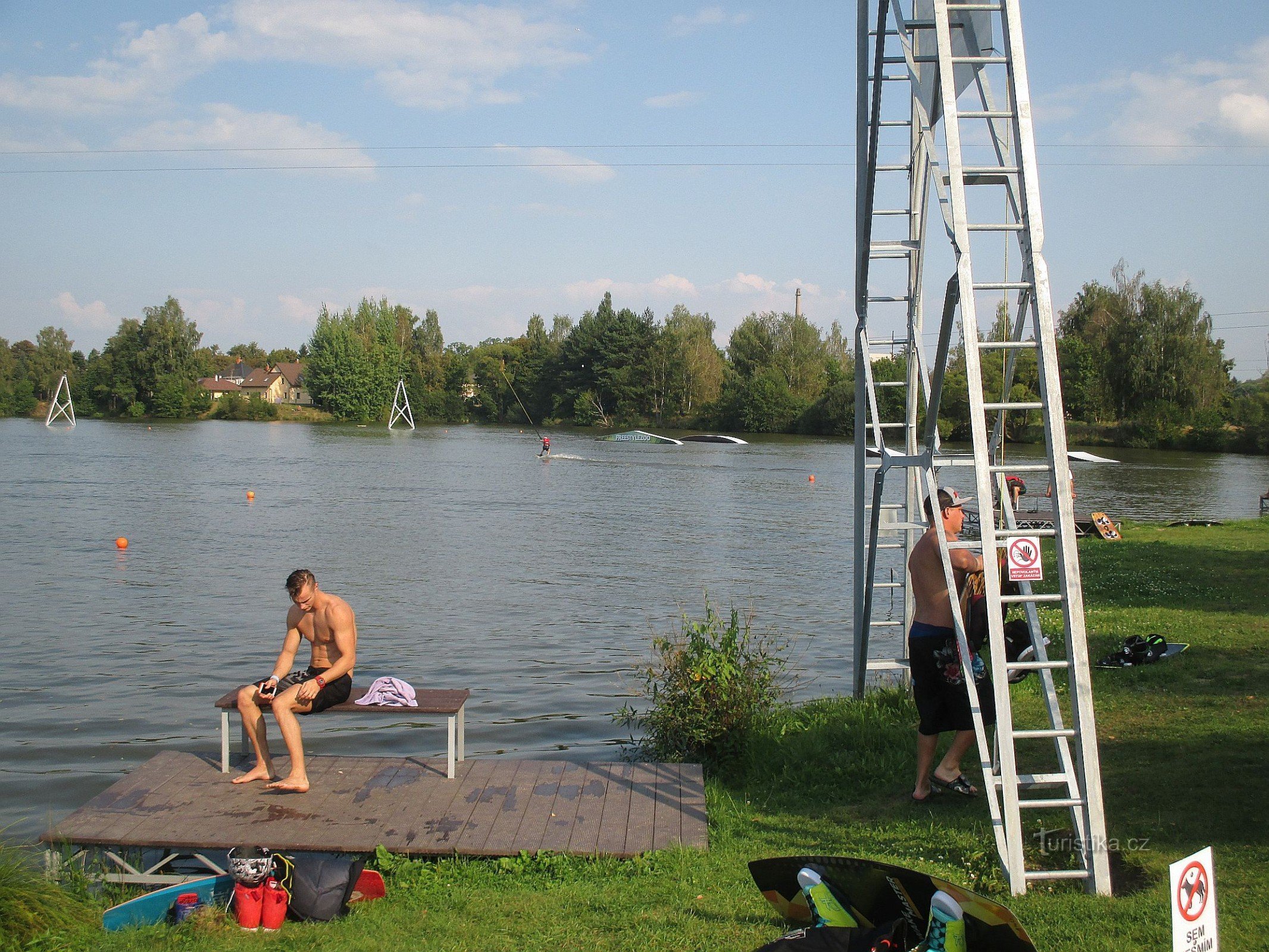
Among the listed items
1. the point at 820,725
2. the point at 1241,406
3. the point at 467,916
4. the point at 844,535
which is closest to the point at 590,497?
the point at 844,535

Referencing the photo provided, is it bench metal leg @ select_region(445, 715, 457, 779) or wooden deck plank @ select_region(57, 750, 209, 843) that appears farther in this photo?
bench metal leg @ select_region(445, 715, 457, 779)

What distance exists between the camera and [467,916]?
5.83 meters

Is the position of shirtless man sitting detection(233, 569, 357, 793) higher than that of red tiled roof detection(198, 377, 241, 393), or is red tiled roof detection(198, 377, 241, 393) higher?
red tiled roof detection(198, 377, 241, 393)

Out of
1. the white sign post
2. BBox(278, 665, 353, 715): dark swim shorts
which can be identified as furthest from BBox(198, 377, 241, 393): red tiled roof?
the white sign post

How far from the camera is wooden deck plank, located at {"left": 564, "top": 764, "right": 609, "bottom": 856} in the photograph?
22.1 feet

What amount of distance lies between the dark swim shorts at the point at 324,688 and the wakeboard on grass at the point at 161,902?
6.06ft

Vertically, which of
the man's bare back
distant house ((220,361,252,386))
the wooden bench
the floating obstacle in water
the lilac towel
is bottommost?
the wooden bench

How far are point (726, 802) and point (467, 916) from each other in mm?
2673

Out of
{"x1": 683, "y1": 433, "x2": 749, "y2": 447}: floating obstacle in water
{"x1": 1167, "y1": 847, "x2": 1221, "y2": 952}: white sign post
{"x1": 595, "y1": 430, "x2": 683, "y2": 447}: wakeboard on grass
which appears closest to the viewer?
{"x1": 1167, "y1": 847, "x2": 1221, "y2": 952}: white sign post

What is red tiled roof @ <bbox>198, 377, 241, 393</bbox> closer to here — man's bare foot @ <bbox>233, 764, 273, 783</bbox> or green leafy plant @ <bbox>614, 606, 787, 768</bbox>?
green leafy plant @ <bbox>614, 606, 787, 768</bbox>

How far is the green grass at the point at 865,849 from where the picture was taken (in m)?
5.30

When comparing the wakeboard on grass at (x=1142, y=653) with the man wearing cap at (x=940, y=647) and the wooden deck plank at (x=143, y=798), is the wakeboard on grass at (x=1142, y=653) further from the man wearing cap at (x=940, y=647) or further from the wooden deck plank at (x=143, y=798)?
the wooden deck plank at (x=143, y=798)

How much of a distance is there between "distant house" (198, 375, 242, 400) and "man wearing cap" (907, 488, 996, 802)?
469 ft

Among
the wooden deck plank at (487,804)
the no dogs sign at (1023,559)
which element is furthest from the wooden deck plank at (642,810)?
the no dogs sign at (1023,559)
